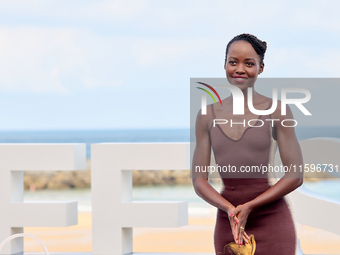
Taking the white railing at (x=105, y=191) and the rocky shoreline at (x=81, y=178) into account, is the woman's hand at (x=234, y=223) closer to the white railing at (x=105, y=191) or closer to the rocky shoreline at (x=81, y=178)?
the white railing at (x=105, y=191)

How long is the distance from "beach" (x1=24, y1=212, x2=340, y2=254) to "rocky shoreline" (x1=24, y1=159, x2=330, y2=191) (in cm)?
844

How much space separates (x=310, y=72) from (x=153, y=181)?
11722mm

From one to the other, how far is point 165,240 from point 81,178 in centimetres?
1079

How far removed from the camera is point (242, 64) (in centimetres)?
187

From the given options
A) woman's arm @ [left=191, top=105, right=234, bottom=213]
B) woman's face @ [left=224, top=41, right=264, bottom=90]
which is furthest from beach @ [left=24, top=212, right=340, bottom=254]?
woman's face @ [left=224, top=41, right=264, bottom=90]

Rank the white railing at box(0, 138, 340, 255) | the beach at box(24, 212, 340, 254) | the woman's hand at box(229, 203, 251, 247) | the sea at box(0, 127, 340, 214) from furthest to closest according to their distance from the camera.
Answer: the sea at box(0, 127, 340, 214) → the beach at box(24, 212, 340, 254) → the white railing at box(0, 138, 340, 255) → the woman's hand at box(229, 203, 251, 247)

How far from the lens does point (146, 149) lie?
3.84 m

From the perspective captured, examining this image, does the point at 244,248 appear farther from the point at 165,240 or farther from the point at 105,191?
the point at 165,240

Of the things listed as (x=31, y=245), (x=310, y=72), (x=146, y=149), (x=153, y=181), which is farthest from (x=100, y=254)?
(x=310, y=72)

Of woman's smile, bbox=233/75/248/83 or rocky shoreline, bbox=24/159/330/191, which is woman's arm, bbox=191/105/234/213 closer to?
woman's smile, bbox=233/75/248/83

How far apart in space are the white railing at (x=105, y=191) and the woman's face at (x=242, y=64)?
1919 millimetres

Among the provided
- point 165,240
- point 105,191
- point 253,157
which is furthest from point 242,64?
point 165,240

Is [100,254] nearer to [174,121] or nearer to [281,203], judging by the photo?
[281,203]

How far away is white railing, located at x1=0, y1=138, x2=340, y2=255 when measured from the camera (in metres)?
3.83
